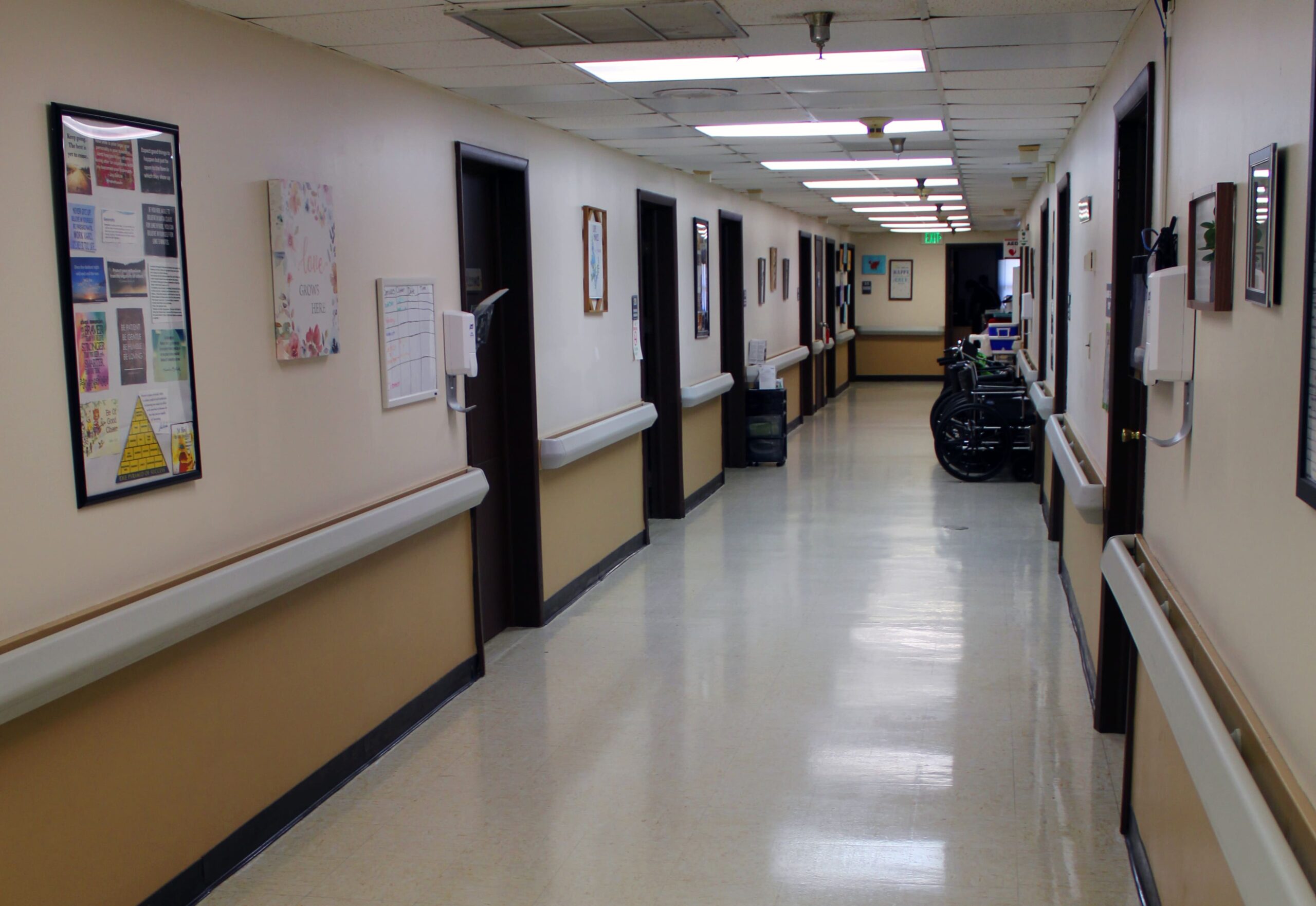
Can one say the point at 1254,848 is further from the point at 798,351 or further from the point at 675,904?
the point at 798,351

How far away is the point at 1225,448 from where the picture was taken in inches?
91.7

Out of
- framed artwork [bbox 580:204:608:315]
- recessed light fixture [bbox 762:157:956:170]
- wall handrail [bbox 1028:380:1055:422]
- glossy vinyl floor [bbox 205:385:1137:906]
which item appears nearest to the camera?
glossy vinyl floor [bbox 205:385:1137:906]

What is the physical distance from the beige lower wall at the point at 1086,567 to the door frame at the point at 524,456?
8.19ft

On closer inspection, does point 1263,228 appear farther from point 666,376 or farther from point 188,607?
point 666,376

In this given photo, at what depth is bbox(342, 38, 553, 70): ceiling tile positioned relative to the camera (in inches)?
149

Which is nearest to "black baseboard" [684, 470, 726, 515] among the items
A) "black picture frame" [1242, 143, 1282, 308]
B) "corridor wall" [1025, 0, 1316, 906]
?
"corridor wall" [1025, 0, 1316, 906]

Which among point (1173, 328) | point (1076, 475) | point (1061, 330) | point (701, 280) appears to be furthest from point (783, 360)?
point (1173, 328)

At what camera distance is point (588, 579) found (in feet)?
21.4

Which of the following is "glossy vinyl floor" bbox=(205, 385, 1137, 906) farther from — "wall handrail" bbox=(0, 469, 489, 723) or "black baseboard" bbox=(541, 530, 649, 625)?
"wall handrail" bbox=(0, 469, 489, 723)

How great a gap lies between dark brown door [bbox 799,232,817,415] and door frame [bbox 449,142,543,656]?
8.76m

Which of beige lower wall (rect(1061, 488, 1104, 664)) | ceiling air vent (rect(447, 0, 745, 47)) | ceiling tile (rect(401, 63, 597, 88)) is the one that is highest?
ceiling tile (rect(401, 63, 597, 88))

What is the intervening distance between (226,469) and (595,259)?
3572mm

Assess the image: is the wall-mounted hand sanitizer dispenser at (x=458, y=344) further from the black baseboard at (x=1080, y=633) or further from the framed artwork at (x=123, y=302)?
the black baseboard at (x=1080, y=633)

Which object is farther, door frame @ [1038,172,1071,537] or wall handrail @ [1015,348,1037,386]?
wall handrail @ [1015,348,1037,386]
